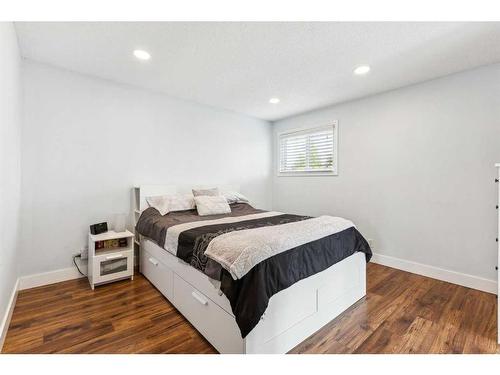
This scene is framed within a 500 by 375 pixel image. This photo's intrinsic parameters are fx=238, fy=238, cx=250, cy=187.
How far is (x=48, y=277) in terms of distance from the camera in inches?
102

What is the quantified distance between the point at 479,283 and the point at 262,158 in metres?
3.46

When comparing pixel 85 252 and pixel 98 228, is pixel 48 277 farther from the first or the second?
pixel 98 228

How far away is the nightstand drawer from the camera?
251 cm

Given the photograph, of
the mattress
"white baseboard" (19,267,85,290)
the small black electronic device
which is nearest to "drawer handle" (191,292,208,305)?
the mattress

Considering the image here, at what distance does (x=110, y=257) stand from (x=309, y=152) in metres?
3.31

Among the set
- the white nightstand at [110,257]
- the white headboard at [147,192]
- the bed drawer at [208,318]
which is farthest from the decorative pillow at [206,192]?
the bed drawer at [208,318]

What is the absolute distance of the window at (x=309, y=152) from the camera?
385 centimetres

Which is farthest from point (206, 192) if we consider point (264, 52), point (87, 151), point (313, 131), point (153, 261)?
point (313, 131)

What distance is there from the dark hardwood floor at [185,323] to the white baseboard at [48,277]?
0.07 m

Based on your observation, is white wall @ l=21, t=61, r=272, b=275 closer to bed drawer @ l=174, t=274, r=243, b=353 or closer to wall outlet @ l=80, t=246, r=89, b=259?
wall outlet @ l=80, t=246, r=89, b=259

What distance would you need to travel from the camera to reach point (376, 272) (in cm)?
302
